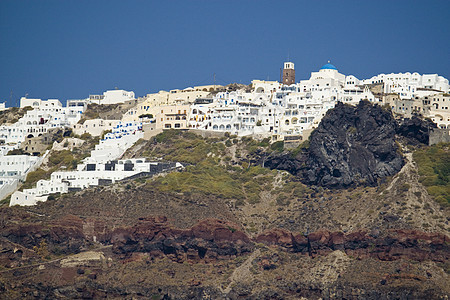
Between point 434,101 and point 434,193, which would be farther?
point 434,101

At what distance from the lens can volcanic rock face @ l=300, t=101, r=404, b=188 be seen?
102m

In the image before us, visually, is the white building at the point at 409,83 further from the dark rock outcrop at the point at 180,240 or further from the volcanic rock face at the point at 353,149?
the dark rock outcrop at the point at 180,240

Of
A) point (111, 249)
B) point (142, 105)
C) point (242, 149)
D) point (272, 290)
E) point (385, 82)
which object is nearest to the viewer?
point (272, 290)

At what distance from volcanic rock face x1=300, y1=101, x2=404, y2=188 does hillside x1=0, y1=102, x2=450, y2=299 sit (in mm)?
522

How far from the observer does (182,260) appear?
9150cm

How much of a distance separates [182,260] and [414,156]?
1066 inches

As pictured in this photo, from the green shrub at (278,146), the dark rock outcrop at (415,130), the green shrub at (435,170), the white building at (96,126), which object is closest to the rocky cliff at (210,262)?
the green shrub at (435,170)

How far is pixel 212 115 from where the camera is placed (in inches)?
4786

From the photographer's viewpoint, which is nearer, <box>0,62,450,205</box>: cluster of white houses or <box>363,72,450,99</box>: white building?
<box>0,62,450,205</box>: cluster of white houses

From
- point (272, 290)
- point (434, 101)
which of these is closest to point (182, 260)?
point (272, 290)

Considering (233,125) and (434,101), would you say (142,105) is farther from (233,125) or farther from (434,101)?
(434,101)

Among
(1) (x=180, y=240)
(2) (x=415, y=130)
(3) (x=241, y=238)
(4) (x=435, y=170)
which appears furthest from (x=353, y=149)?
(1) (x=180, y=240)

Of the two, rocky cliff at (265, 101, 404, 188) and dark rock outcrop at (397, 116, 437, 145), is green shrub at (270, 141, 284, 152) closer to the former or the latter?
rocky cliff at (265, 101, 404, 188)

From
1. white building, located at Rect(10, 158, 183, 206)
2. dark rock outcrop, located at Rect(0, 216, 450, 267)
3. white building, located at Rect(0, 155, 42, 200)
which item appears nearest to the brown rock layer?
dark rock outcrop, located at Rect(0, 216, 450, 267)
